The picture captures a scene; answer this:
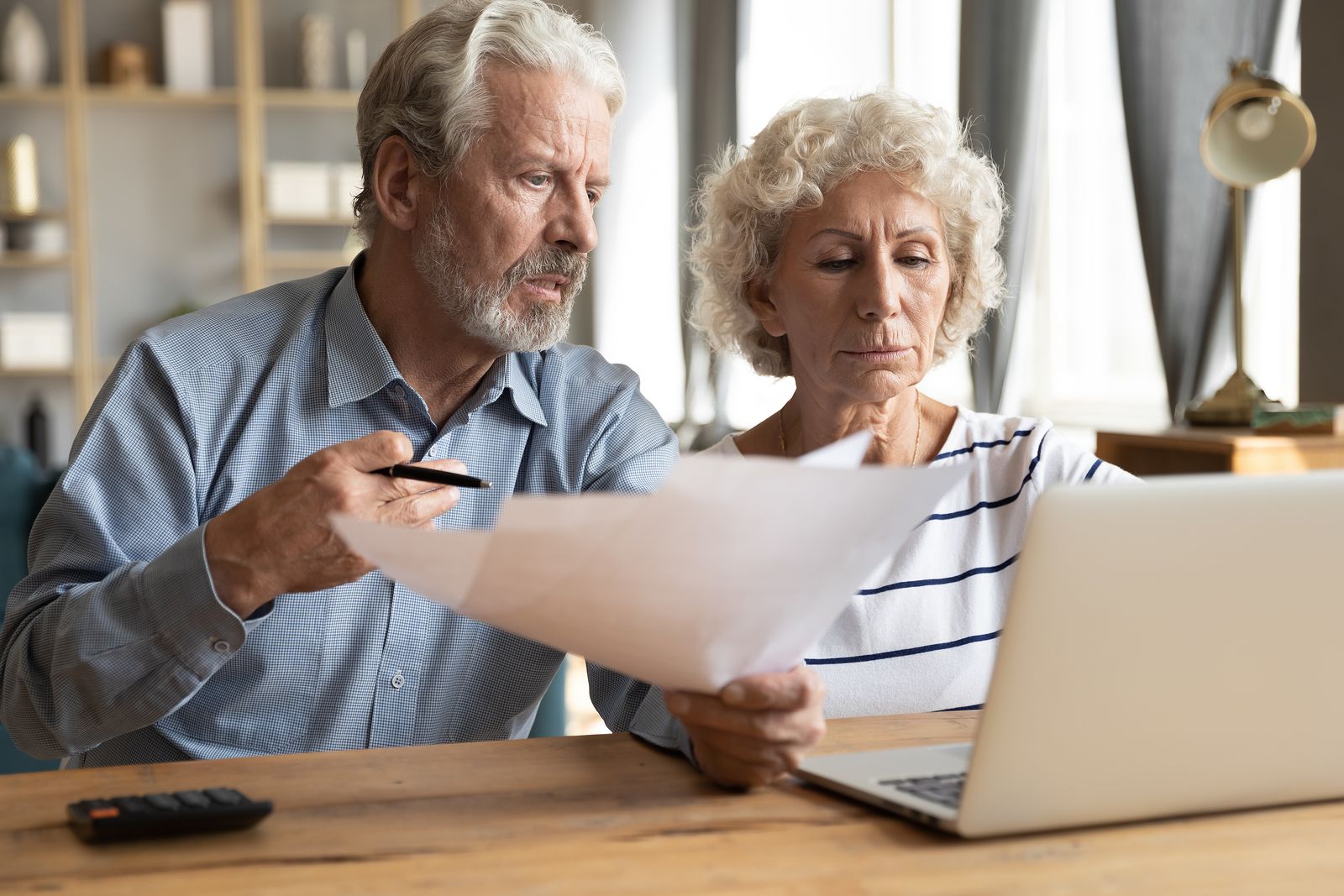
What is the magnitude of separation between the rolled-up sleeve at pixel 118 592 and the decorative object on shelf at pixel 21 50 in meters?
5.10

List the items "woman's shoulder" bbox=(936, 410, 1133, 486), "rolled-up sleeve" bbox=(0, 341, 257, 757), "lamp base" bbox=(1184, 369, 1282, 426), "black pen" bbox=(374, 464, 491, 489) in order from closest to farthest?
1. "black pen" bbox=(374, 464, 491, 489)
2. "rolled-up sleeve" bbox=(0, 341, 257, 757)
3. "woman's shoulder" bbox=(936, 410, 1133, 486)
4. "lamp base" bbox=(1184, 369, 1282, 426)

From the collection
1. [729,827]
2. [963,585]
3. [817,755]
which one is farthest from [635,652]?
[963,585]

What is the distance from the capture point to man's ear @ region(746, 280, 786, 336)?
189 centimetres

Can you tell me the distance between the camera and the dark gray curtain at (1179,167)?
336 centimetres

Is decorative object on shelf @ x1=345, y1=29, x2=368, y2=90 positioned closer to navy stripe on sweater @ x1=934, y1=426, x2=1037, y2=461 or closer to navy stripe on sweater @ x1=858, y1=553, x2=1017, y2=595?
navy stripe on sweater @ x1=934, y1=426, x2=1037, y2=461

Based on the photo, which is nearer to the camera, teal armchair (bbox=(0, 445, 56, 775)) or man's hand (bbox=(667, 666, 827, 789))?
man's hand (bbox=(667, 666, 827, 789))

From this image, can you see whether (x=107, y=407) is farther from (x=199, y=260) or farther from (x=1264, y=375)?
(x=199, y=260)

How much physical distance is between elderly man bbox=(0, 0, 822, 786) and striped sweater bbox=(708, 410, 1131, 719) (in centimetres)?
30


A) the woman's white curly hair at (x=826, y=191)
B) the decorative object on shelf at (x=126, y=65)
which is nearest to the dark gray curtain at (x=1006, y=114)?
the woman's white curly hair at (x=826, y=191)

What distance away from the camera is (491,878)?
0.79 m

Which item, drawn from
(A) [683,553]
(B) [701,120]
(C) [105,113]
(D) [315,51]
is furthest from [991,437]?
(C) [105,113]

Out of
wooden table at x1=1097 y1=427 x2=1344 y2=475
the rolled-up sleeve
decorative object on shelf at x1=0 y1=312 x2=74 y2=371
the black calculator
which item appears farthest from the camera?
decorative object on shelf at x1=0 y1=312 x2=74 y2=371

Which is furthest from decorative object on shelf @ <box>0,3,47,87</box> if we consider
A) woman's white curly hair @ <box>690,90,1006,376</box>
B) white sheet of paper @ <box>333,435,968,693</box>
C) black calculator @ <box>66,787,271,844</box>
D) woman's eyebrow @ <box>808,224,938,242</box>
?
white sheet of paper @ <box>333,435,968,693</box>

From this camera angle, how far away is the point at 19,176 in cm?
579
